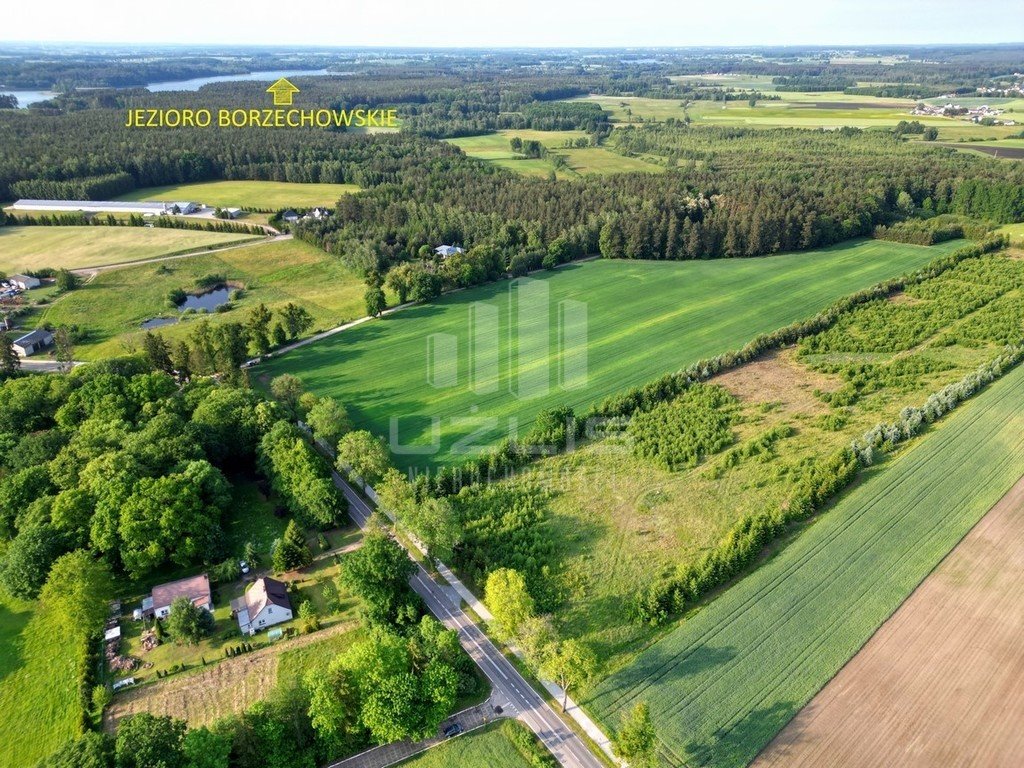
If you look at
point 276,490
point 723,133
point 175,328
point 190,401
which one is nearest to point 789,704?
point 276,490

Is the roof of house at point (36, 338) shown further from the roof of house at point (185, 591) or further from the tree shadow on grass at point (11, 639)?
the roof of house at point (185, 591)

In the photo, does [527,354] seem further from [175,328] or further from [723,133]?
[723,133]

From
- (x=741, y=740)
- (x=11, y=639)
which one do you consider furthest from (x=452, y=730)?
(x=11, y=639)

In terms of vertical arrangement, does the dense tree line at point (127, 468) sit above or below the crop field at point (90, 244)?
below

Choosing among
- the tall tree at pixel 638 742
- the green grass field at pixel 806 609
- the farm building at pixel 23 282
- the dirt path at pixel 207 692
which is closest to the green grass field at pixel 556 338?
the dirt path at pixel 207 692

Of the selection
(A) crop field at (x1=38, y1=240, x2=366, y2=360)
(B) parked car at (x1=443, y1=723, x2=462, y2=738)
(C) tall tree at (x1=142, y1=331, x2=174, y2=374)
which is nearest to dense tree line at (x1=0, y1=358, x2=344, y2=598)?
(C) tall tree at (x1=142, y1=331, x2=174, y2=374)
